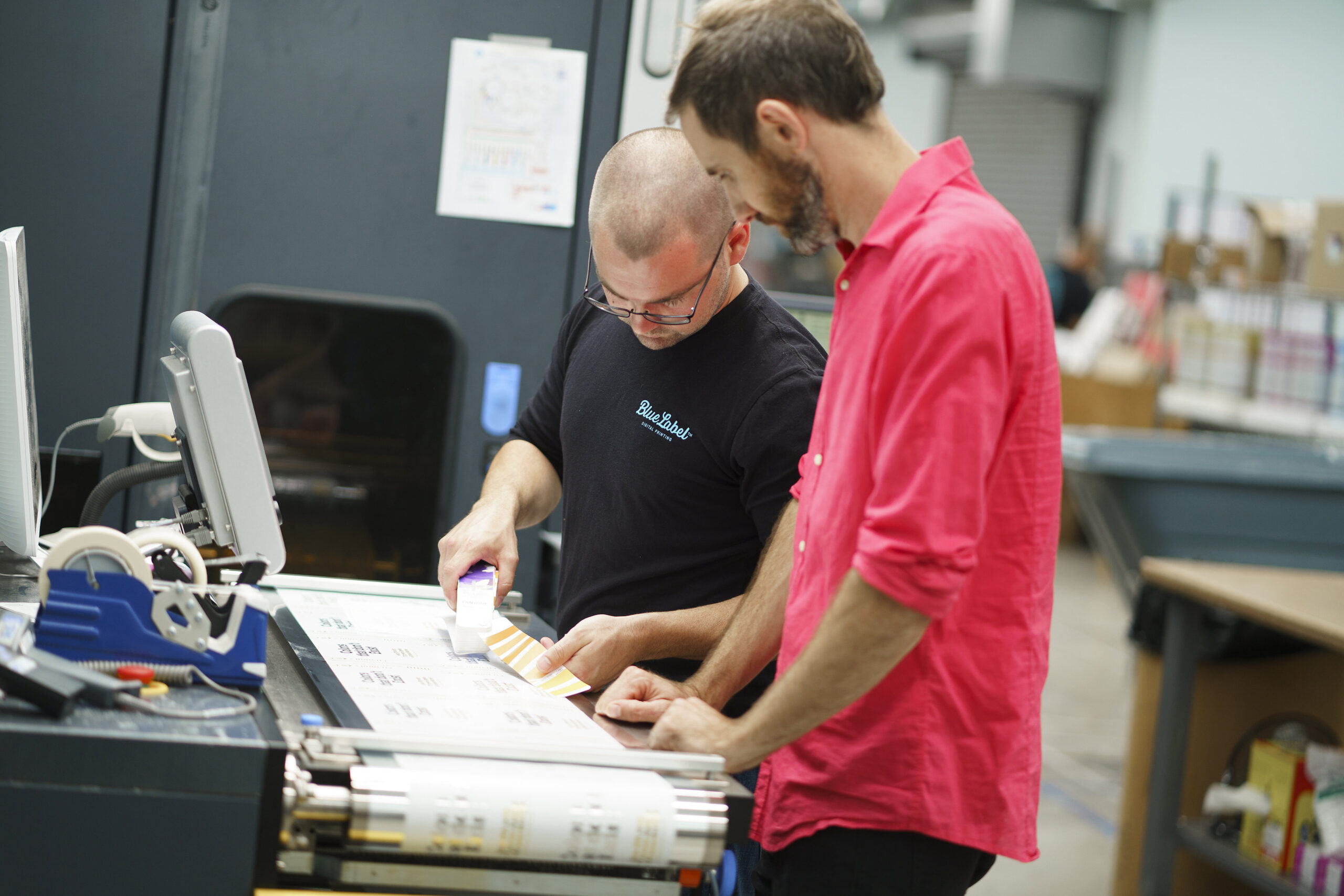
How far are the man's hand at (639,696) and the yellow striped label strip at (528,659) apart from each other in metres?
0.03

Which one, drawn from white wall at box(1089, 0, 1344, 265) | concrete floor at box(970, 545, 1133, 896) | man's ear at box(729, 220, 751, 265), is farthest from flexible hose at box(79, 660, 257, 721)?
white wall at box(1089, 0, 1344, 265)

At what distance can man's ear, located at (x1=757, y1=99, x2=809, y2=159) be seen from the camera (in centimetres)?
131

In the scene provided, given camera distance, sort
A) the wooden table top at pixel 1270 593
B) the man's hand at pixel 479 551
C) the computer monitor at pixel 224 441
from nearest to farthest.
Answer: the computer monitor at pixel 224 441 → the man's hand at pixel 479 551 → the wooden table top at pixel 1270 593

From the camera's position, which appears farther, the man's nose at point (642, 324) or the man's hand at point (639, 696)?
the man's nose at point (642, 324)

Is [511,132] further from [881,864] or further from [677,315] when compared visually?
[881,864]

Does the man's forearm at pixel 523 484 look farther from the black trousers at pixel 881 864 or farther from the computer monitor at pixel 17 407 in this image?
the black trousers at pixel 881 864

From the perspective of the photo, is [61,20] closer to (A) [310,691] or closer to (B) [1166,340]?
(A) [310,691]

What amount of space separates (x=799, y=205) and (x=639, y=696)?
0.58m

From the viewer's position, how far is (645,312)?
5.71ft

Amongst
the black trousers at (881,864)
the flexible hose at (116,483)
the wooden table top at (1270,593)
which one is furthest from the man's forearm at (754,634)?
the wooden table top at (1270,593)

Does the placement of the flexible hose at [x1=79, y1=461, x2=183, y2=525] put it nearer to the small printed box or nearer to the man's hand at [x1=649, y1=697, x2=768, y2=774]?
the man's hand at [x1=649, y1=697, x2=768, y2=774]

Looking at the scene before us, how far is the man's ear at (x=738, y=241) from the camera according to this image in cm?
175

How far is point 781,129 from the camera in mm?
1323

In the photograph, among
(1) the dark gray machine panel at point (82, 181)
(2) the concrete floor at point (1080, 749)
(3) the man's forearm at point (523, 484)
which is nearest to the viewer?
(3) the man's forearm at point (523, 484)
